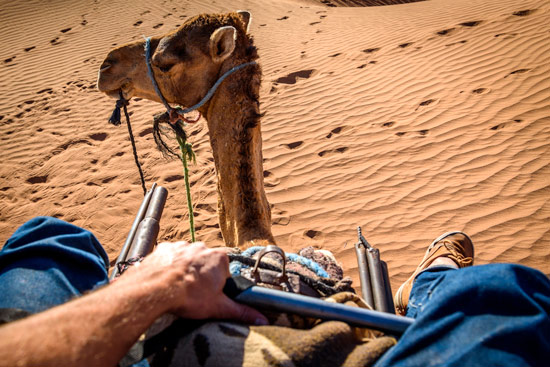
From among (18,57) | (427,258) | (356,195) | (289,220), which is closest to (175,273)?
(427,258)

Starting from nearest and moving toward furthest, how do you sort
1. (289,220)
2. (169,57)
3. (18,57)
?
(169,57) < (289,220) < (18,57)

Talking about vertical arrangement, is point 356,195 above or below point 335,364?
below

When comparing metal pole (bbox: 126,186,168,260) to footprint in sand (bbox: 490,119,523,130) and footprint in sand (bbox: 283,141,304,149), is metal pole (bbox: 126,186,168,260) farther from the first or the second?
footprint in sand (bbox: 490,119,523,130)

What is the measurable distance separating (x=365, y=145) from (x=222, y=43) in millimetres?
3276

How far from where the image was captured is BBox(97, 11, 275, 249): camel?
88.2 inches

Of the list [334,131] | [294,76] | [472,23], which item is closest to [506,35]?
[472,23]

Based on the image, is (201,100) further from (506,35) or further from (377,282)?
(506,35)

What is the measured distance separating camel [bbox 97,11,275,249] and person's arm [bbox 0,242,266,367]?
1122 mm

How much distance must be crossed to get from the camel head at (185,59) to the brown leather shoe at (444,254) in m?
1.91

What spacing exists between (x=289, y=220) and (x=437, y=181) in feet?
6.20

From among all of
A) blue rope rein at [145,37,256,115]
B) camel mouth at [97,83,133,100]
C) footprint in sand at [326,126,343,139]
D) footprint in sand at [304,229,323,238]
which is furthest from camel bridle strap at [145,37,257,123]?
footprint in sand at [326,126,343,139]

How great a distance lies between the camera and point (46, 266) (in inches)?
44.1

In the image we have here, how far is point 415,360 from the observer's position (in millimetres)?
910

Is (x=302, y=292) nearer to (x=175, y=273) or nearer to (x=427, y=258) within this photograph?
(x=175, y=273)
